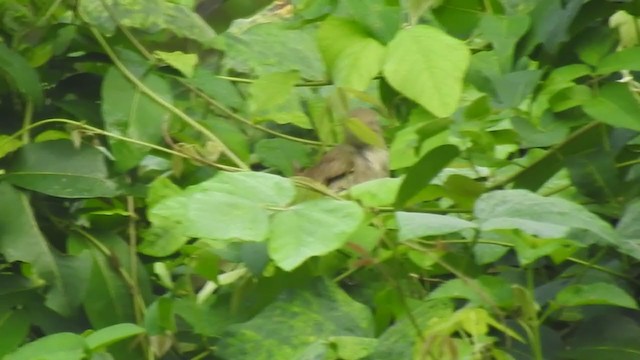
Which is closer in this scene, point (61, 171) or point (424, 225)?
point (424, 225)

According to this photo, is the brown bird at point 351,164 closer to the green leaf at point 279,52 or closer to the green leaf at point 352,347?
the green leaf at point 279,52

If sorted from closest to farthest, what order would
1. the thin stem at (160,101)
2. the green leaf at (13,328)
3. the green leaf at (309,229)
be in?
the green leaf at (309,229), the green leaf at (13,328), the thin stem at (160,101)

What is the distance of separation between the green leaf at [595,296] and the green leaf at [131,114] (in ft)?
1.28

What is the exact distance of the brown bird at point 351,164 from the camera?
107 cm

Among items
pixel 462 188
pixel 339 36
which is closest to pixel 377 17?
pixel 339 36

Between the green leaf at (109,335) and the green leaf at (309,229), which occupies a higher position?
the green leaf at (309,229)

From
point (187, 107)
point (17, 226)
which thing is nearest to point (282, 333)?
point (17, 226)

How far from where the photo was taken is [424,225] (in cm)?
54

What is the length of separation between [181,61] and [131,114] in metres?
0.09

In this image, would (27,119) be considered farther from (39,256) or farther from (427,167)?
(427,167)

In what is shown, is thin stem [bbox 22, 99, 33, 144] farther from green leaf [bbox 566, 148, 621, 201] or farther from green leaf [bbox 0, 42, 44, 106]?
green leaf [bbox 566, 148, 621, 201]

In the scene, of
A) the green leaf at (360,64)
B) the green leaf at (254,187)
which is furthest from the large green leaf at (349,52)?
the green leaf at (254,187)

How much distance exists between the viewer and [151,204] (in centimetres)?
77

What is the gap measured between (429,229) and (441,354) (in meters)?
0.07
